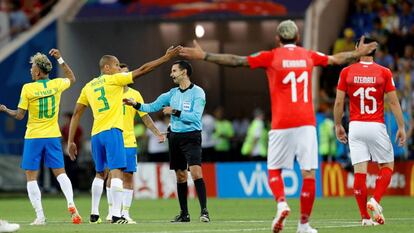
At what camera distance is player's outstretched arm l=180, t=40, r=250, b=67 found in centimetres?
1352

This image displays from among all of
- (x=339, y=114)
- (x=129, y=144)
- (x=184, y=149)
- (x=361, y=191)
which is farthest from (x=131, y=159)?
(x=361, y=191)

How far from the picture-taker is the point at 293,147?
556 inches

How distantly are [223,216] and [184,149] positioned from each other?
2627mm

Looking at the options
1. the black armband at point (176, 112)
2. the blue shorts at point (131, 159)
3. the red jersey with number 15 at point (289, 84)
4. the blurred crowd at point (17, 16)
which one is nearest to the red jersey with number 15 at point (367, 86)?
the black armband at point (176, 112)

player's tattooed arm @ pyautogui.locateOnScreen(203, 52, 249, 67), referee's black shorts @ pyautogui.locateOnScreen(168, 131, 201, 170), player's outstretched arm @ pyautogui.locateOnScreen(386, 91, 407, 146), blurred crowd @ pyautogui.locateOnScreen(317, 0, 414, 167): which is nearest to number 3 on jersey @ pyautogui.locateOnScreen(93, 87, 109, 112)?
referee's black shorts @ pyautogui.locateOnScreen(168, 131, 201, 170)

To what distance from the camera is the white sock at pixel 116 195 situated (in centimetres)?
1714

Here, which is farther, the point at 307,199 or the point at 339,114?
the point at 339,114

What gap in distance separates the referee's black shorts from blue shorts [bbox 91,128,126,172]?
962 millimetres

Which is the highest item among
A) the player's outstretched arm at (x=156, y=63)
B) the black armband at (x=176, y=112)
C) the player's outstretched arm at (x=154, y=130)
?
the player's outstretched arm at (x=156, y=63)

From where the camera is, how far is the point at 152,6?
113ft

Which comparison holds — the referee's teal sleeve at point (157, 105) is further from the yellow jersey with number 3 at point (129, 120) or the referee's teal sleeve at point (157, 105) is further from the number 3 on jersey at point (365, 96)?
the number 3 on jersey at point (365, 96)

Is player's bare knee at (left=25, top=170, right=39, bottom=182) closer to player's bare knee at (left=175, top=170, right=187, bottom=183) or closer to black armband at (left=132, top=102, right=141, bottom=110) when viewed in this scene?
black armband at (left=132, top=102, right=141, bottom=110)

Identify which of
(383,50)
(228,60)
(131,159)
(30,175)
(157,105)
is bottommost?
(30,175)

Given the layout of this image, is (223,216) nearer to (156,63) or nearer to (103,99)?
(103,99)
